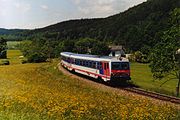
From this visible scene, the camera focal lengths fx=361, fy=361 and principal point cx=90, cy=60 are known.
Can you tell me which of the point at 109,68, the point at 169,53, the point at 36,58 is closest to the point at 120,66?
the point at 109,68

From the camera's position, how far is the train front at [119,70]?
35.6 meters

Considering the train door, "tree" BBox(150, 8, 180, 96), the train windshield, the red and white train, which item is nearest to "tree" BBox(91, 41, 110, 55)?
the red and white train

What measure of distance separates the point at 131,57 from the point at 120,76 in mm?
76263

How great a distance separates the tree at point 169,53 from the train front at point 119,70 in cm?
282

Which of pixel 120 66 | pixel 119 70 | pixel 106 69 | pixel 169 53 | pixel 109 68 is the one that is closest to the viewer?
pixel 169 53

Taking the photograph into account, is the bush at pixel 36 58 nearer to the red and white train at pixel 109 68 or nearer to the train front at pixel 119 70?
the red and white train at pixel 109 68

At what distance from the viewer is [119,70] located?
3612 cm

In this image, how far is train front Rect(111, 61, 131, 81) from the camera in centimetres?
3562

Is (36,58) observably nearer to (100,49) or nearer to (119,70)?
(100,49)

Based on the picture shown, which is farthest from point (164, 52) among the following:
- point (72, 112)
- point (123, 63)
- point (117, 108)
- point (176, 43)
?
point (72, 112)

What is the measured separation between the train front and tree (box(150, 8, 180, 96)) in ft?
9.24

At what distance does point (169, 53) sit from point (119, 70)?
17.0 feet

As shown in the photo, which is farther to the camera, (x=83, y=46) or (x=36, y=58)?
(x=83, y=46)

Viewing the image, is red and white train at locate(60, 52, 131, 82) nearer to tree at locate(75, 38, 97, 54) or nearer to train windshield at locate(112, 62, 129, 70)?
train windshield at locate(112, 62, 129, 70)
